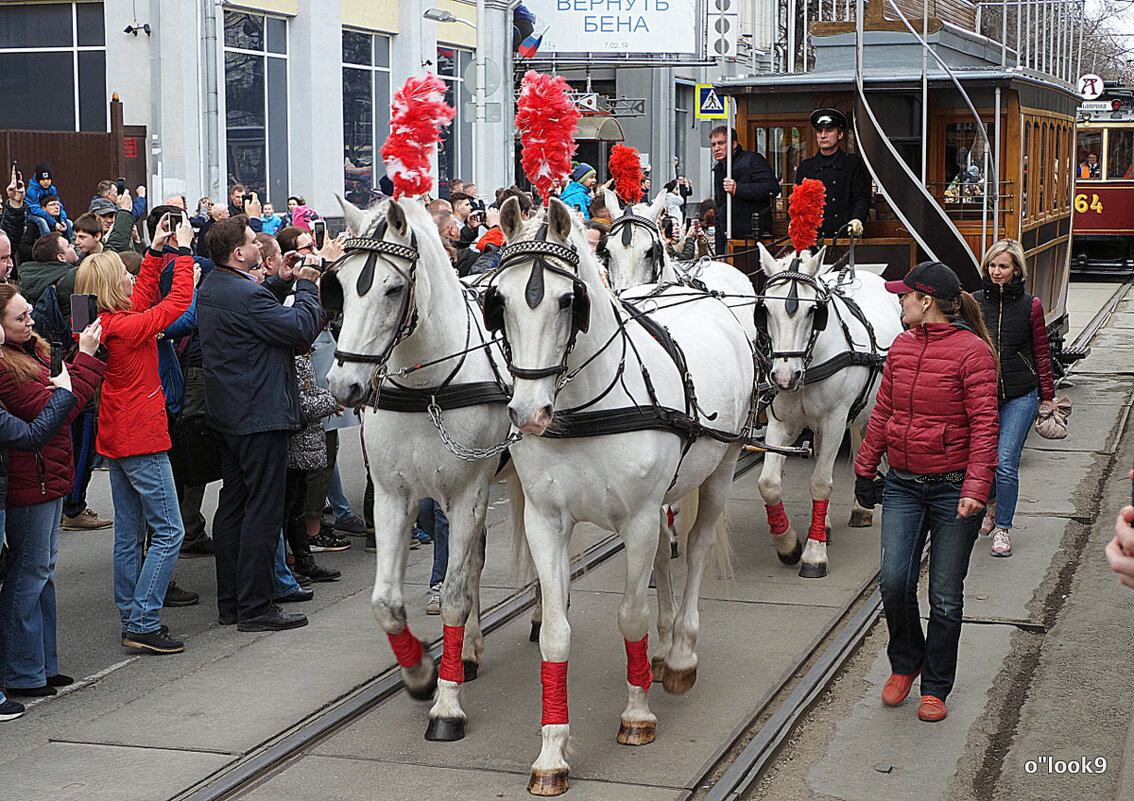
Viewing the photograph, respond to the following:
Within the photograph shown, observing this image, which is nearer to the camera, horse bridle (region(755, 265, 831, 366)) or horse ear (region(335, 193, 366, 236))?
horse ear (region(335, 193, 366, 236))

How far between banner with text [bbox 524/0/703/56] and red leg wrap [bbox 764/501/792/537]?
2332cm

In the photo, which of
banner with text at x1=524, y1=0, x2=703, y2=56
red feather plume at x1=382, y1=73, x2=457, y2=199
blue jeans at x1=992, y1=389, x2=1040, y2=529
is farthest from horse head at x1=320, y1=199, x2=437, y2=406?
banner with text at x1=524, y1=0, x2=703, y2=56

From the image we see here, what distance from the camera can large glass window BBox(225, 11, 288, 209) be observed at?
19000 millimetres

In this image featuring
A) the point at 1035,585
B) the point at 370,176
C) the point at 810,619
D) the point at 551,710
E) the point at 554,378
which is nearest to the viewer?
the point at 554,378

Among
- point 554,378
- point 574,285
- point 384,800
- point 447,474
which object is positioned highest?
point 574,285

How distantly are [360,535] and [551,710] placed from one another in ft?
15.1

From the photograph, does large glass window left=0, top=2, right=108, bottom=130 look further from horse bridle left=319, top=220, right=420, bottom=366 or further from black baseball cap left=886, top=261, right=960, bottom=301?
black baseball cap left=886, top=261, right=960, bottom=301

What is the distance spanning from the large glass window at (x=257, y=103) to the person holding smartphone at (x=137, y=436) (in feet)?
40.7

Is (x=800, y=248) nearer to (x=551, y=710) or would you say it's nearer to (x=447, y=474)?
(x=447, y=474)

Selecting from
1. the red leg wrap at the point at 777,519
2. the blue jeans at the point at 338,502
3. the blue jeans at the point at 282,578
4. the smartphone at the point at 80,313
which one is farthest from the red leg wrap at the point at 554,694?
the blue jeans at the point at 338,502

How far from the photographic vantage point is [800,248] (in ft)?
32.1

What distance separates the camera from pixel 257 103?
19797 mm

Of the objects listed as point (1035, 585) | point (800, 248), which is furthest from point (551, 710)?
point (800, 248)

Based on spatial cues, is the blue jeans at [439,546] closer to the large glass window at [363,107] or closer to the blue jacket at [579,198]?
the blue jacket at [579,198]
